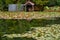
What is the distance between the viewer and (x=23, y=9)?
553 inches

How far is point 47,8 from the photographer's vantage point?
14.1 meters

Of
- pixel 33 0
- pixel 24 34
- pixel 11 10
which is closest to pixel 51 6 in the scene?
pixel 33 0

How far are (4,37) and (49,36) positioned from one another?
132 centimetres

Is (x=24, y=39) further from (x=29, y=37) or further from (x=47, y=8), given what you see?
(x=47, y=8)

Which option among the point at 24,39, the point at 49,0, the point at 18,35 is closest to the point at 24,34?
the point at 18,35

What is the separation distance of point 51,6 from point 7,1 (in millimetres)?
3019

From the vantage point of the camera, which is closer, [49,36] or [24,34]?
[49,36]

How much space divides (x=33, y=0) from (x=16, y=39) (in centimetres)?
856

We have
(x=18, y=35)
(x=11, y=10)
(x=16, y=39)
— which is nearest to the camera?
(x=16, y=39)

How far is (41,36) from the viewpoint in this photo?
6332 mm

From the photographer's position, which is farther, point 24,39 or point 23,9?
point 23,9

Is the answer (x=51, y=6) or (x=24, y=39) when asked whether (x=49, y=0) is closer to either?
(x=51, y=6)

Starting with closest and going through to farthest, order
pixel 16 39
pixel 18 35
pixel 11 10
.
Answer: pixel 16 39
pixel 18 35
pixel 11 10

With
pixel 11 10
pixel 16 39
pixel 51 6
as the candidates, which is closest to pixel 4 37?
pixel 16 39
